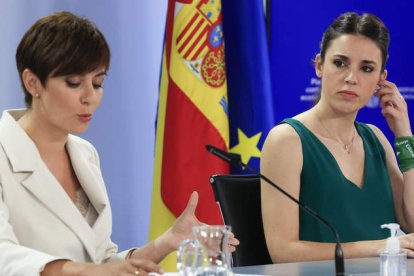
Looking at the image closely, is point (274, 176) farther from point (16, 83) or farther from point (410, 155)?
point (16, 83)

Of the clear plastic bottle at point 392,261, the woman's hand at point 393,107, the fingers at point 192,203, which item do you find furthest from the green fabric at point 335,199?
the clear plastic bottle at point 392,261

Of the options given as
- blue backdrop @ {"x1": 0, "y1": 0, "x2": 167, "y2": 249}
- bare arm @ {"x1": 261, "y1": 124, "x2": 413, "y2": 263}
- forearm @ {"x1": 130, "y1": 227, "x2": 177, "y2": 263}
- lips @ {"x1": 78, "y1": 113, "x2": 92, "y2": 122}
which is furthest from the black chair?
blue backdrop @ {"x1": 0, "y1": 0, "x2": 167, "y2": 249}

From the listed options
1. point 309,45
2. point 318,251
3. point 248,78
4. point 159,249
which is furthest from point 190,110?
point 159,249

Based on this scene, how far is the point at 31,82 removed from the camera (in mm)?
2301

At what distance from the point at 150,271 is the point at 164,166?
221 cm

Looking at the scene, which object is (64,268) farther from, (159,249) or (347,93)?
(347,93)

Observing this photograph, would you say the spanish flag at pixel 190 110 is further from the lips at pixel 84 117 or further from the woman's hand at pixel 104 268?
the woman's hand at pixel 104 268

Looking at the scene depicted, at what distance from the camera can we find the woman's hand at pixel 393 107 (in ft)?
10.5

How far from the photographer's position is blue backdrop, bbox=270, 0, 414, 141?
172 inches

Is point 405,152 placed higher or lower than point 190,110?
lower

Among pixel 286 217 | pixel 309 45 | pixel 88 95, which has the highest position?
pixel 309 45

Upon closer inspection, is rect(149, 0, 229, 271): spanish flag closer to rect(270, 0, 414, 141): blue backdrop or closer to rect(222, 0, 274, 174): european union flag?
rect(222, 0, 274, 174): european union flag

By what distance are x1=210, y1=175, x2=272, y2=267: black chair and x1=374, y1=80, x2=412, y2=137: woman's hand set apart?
2.38ft

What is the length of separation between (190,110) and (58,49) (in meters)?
1.83
